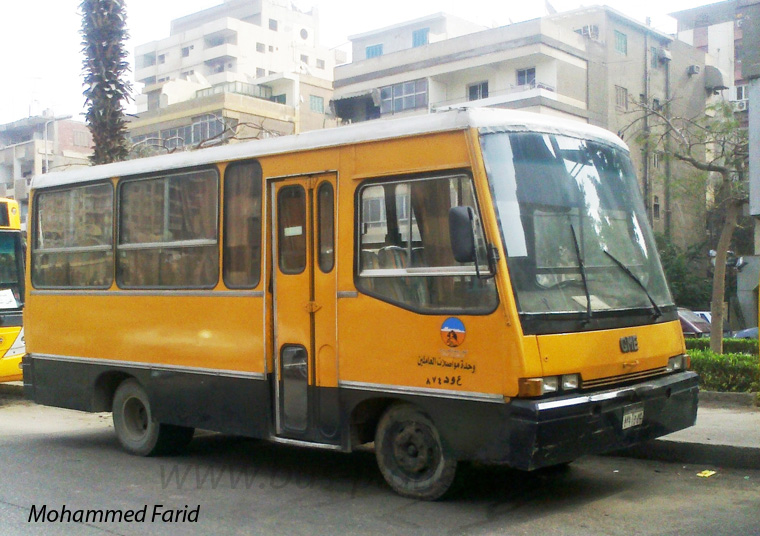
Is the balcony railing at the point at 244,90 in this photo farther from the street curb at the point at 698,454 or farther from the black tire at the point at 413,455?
the black tire at the point at 413,455

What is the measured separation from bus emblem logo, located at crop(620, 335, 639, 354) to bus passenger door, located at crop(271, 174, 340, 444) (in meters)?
2.22

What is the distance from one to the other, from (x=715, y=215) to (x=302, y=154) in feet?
125

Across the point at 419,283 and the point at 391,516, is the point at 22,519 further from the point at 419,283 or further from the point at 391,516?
the point at 419,283

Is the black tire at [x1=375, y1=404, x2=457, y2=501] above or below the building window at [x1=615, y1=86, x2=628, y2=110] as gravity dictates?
below

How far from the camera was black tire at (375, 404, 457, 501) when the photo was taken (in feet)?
21.3

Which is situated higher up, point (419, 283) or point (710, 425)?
point (419, 283)

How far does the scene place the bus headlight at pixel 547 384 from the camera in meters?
5.88

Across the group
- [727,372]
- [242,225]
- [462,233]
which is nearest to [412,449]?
[462,233]

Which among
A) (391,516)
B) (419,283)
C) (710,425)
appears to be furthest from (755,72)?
(391,516)

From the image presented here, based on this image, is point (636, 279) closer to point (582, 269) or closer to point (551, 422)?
point (582, 269)

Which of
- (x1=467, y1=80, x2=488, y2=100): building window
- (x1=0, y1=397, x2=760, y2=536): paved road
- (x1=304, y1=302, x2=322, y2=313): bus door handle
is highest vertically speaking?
(x1=467, y1=80, x2=488, y2=100): building window

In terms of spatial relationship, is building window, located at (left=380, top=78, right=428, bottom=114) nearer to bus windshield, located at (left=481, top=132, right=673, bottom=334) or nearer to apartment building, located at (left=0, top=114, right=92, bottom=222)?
apartment building, located at (left=0, top=114, right=92, bottom=222)

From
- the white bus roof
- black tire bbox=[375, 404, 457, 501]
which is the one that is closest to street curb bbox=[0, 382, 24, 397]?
the white bus roof

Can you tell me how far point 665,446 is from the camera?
7996 millimetres
